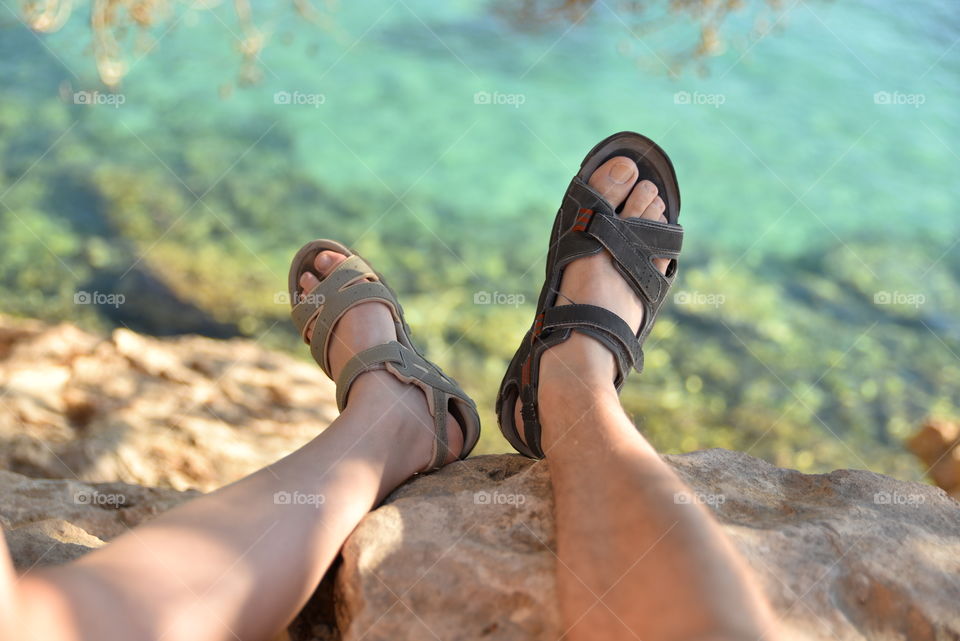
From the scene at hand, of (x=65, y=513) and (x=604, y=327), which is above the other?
(x=604, y=327)

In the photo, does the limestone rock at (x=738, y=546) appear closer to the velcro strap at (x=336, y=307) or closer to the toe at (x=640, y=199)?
the velcro strap at (x=336, y=307)

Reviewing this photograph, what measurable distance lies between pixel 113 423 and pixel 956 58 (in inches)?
259

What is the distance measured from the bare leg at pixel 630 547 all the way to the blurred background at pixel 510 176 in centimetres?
182

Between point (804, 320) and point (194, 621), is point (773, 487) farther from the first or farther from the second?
point (804, 320)

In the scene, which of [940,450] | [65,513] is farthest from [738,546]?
[940,450]

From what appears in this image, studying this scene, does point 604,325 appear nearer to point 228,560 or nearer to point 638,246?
point 638,246

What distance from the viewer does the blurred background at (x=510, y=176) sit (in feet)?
11.7

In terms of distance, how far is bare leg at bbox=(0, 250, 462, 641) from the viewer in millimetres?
1036

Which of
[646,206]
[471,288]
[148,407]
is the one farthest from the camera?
[471,288]

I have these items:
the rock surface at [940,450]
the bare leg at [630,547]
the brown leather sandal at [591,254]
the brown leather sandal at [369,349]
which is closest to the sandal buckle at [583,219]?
the brown leather sandal at [591,254]

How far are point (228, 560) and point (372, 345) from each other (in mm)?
812

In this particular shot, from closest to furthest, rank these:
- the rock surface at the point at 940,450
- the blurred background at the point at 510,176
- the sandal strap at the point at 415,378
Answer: the sandal strap at the point at 415,378, the rock surface at the point at 940,450, the blurred background at the point at 510,176

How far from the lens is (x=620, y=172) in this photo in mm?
2213

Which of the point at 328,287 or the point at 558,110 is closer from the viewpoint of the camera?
the point at 328,287
